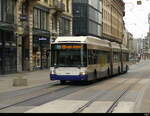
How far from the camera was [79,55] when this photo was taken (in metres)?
26.5

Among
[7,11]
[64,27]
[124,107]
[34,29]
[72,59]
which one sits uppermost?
[7,11]

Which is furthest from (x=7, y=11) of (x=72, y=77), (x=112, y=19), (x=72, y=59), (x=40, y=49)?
(x=112, y=19)

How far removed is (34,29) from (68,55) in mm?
24283

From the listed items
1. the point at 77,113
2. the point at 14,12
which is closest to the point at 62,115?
the point at 77,113

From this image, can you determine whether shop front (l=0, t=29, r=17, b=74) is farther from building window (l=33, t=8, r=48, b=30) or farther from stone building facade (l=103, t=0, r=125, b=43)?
stone building facade (l=103, t=0, r=125, b=43)

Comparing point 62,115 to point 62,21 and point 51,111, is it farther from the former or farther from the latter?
point 62,21

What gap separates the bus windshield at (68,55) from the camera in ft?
86.8

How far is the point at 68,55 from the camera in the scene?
26.6 meters

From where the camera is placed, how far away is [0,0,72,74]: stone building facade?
44719mm

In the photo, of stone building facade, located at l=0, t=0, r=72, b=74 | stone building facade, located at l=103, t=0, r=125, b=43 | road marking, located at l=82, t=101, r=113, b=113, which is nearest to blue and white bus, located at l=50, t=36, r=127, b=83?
road marking, located at l=82, t=101, r=113, b=113

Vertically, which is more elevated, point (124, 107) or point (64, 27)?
point (64, 27)

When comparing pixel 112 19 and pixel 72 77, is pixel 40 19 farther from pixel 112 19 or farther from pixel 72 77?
pixel 112 19

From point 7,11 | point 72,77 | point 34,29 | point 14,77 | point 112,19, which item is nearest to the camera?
point 72,77

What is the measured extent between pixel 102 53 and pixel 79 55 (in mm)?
6227
